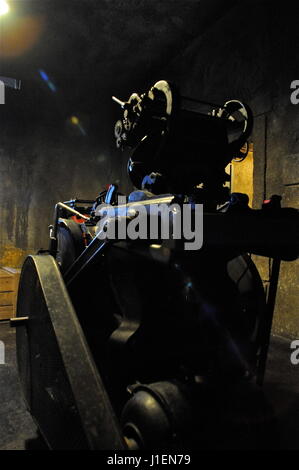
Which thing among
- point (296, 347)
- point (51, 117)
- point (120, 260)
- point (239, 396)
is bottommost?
point (296, 347)

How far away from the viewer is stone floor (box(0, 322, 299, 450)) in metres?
2.07

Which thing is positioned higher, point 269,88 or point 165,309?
point 269,88

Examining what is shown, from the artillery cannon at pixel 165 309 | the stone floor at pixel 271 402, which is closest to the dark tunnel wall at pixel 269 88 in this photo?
the stone floor at pixel 271 402

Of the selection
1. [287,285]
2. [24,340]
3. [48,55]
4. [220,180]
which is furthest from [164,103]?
[48,55]

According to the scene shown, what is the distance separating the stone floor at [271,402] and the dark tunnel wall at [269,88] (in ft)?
2.61

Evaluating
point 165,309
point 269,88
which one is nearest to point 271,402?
point 165,309

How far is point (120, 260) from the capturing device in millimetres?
1666

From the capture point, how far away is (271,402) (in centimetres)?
253

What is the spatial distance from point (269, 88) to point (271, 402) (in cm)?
358

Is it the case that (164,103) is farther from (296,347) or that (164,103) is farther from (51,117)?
(51,117)

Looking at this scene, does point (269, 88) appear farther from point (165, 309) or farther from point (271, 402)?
point (165, 309)

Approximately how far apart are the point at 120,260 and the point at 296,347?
298 centimetres

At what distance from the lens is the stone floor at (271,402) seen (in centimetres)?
207

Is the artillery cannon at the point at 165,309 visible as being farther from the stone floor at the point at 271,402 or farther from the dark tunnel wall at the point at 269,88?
the dark tunnel wall at the point at 269,88
